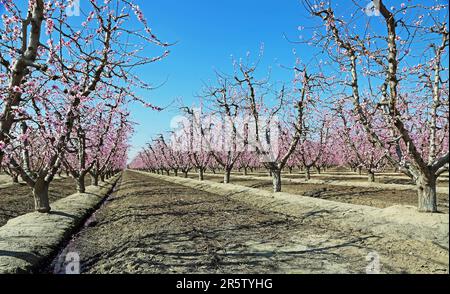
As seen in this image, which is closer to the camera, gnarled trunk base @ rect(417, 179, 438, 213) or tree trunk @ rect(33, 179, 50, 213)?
gnarled trunk base @ rect(417, 179, 438, 213)

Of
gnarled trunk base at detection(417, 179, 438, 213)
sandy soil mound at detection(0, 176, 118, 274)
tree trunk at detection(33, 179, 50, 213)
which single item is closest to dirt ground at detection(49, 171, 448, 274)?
sandy soil mound at detection(0, 176, 118, 274)

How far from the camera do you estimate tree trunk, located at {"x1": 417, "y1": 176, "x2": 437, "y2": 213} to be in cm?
915

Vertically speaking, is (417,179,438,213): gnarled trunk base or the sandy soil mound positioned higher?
(417,179,438,213): gnarled trunk base

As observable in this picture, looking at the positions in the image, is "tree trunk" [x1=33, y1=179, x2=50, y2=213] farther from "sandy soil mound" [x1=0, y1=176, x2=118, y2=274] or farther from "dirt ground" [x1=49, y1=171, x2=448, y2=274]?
"dirt ground" [x1=49, y1=171, x2=448, y2=274]

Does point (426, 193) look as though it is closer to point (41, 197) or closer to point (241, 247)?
point (241, 247)

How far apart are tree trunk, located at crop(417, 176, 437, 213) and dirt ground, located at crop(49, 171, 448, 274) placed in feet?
5.50

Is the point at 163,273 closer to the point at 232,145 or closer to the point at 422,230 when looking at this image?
the point at 422,230

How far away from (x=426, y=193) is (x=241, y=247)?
5.50 m

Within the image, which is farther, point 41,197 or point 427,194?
point 41,197

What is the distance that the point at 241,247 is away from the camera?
27.8 ft

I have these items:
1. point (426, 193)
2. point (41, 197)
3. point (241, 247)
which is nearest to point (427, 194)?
point (426, 193)

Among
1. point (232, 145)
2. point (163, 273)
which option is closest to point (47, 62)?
point (163, 273)

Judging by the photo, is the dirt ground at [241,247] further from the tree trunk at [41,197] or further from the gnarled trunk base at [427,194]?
the tree trunk at [41,197]
